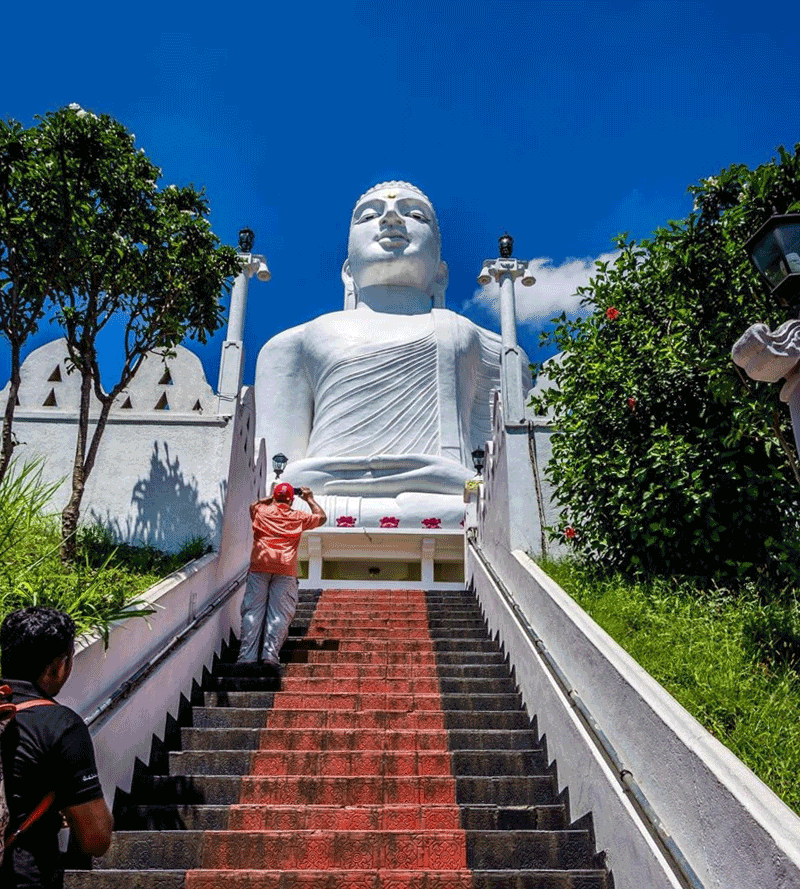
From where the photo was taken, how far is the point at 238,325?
12.5 m

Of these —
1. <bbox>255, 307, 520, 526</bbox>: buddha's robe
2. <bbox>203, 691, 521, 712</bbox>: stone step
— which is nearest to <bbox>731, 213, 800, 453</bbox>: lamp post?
<bbox>203, 691, 521, 712</bbox>: stone step

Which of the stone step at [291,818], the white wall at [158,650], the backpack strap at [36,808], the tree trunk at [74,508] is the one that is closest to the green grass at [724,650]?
the stone step at [291,818]

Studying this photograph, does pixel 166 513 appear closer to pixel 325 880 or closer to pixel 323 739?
pixel 323 739

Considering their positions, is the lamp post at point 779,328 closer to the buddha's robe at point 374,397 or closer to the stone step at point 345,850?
the stone step at point 345,850

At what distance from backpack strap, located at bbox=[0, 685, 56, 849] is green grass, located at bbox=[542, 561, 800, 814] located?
2385 mm

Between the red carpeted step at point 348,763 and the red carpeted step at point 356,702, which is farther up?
the red carpeted step at point 356,702

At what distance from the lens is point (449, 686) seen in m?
5.07

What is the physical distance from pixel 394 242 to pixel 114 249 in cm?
1047

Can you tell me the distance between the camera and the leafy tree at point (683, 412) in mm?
4754

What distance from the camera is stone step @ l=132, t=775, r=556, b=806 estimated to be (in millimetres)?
3744

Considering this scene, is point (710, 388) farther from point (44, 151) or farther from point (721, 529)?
point (44, 151)

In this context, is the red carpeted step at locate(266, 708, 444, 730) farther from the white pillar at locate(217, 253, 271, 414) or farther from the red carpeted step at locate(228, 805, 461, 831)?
the white pillar at locate(217, 253, 271, 414)

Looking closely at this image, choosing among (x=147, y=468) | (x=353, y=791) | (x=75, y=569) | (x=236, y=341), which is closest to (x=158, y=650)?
(x=75, y=569)

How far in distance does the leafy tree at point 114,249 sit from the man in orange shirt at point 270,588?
1348 mm
